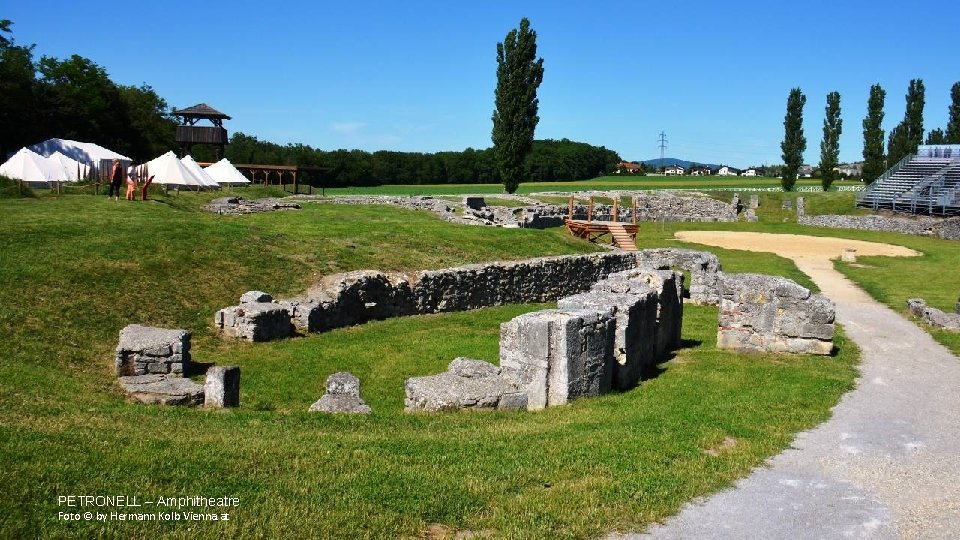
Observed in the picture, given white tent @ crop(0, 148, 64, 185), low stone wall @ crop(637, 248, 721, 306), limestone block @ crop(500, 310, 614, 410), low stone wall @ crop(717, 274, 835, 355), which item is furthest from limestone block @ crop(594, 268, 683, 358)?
white tent @ crop(0, 148, 64, 185)

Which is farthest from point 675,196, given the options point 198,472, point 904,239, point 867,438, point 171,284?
point 198,472

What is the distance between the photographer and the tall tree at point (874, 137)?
74312 mm

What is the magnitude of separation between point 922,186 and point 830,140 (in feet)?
59.7

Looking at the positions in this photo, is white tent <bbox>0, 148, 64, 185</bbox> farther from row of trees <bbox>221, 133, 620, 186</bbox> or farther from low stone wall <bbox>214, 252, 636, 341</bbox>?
row of trees <bbox>221, 133, 620, 186</bbox>

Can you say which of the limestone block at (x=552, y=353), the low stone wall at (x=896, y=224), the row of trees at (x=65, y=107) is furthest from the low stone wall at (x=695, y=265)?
the row of trees at (x=65, y=107)

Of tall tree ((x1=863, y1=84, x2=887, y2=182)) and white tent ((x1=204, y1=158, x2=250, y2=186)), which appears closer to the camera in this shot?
white tent ((x1=204, y1=158, x2=250, y2=186))

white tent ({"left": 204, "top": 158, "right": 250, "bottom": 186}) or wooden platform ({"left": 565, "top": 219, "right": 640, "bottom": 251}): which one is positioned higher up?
white tent ({"left": 204, "top": 158, "right": 250, "bottom": 186})

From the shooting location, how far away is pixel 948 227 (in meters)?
52.8

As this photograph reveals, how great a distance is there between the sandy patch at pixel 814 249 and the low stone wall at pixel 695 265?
13.7 ft

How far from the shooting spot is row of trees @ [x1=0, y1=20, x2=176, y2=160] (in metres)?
50.2

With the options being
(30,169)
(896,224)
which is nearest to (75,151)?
(30,169)

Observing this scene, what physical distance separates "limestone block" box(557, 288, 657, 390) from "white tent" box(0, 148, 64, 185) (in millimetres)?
29053

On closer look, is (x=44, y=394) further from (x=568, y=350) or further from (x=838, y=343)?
(x=838, y=343)

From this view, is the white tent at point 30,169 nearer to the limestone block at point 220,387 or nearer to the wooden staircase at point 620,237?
the wooden staircase at point 620,237
